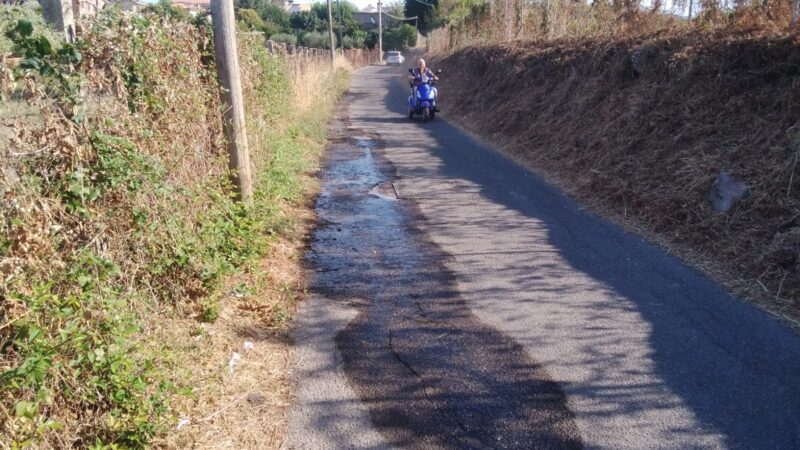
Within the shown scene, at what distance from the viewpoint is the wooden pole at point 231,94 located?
6.51 m

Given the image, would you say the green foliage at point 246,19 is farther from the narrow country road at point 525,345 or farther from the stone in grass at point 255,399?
the stone in grass at point 255,399

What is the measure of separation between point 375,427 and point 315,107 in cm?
1654

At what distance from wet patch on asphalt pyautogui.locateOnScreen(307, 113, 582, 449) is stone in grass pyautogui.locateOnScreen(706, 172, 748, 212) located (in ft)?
10.2

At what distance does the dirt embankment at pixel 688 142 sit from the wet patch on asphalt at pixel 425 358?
8.27 feet

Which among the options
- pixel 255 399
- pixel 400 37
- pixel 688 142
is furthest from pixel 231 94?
pixel 400 37

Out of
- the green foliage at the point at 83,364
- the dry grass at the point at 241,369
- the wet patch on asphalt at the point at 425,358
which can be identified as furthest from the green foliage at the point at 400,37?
the green foliage at the point at 83,364

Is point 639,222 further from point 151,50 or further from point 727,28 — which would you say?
point 151,50

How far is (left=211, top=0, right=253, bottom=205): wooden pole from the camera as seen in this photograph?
6.51 meters

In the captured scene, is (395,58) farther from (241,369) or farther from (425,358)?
(241,369)

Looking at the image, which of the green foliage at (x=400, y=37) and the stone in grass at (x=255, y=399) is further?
the green foliage at (x=400, y=37)

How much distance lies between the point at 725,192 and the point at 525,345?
A: 366 centimetres

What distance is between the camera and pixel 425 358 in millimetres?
4531

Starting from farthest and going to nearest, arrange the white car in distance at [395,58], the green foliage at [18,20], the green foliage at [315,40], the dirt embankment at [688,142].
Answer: the white car in distance at [395,58] < the green foliage at [315,40] < the dirt embankment at [688,142] < the green foliage at [18,20]

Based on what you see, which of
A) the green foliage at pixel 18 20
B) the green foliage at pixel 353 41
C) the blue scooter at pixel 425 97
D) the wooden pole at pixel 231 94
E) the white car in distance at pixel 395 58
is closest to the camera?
the green foliage at pixel 18 20
